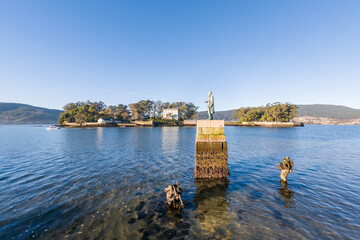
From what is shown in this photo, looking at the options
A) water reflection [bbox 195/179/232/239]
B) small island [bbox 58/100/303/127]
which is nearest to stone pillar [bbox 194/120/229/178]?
water reflection [bbox 195/179/232/239]

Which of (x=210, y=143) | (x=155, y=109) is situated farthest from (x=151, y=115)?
(x=210, y=143)

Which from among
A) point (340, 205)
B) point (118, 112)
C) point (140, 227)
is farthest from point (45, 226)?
point (118, 112)

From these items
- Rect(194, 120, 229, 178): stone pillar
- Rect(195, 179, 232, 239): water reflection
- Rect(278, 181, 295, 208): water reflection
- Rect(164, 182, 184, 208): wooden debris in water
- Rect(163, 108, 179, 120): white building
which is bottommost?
Rect(278, 181, 295, 208): water reflection

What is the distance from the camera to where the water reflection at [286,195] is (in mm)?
8984

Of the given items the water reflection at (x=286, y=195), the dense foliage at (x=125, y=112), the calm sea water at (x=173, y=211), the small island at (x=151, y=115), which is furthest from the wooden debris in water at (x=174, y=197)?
the dense foliage at (x=125, y=112)

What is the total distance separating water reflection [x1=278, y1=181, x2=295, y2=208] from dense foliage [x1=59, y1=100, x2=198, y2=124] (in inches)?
5162

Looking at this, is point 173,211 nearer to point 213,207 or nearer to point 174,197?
point 174,197

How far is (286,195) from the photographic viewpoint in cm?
1021

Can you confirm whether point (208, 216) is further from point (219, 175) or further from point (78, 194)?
point (78, 194)

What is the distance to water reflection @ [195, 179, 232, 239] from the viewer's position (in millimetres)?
6777

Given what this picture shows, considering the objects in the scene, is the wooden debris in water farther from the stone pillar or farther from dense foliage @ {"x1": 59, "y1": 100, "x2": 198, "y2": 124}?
dense foliage @ {"x1": 59, "y1": 100, "x2": 198, "y2": 124}

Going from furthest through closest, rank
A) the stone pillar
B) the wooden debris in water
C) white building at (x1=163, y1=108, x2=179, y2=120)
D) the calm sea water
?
1. white building at (x1=163, y1=108, x2=179, y2=120)
2. the stone pillar
3. the wooden debris in water
4. the calm sea water

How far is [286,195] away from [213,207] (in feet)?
19.0

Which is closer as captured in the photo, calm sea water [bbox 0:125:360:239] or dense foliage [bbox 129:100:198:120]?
calm sea water [bbox 0:125:360:239]
